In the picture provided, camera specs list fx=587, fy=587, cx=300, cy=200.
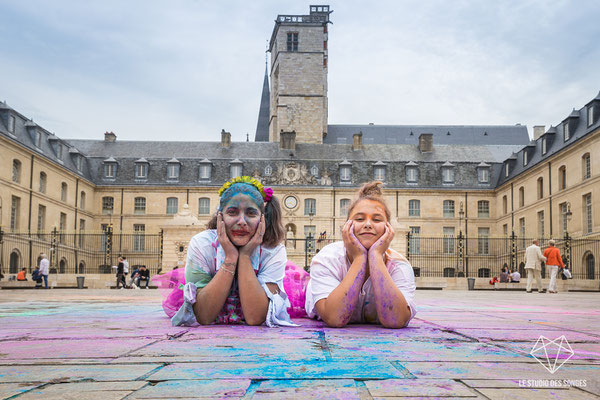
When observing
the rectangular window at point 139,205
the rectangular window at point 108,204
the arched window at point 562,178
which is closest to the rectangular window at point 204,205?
the rectangular window at point 139,205

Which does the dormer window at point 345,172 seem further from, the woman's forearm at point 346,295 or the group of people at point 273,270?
the woman's forearm at point 346,295

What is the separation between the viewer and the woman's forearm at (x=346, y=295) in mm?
4016

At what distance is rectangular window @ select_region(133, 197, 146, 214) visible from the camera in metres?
44.6

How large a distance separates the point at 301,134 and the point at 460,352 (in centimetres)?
4976

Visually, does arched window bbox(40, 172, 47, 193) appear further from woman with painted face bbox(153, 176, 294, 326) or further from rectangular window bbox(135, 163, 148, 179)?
woman with painted face bbox(153, 176, 294, 326)

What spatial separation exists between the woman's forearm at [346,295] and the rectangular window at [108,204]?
1687 inches

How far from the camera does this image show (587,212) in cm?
3102

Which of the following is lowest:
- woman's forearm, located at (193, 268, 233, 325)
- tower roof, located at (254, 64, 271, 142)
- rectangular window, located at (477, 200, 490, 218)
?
woman's forearm, located at (193, 268, 233, 325)

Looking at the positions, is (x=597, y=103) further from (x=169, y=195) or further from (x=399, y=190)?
(x=169, y=195)

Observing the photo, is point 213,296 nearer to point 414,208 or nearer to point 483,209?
point 414,208

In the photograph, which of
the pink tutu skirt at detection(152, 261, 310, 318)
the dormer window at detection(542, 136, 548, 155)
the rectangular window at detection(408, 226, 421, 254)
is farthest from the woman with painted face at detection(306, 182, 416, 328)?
the rectangular window at detection(408, 226, 421, 254)

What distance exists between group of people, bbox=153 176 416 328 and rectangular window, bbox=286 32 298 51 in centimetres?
5092

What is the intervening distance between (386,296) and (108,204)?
143 ft

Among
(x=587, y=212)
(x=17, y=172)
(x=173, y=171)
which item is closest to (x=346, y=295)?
(x=587, y=212)
